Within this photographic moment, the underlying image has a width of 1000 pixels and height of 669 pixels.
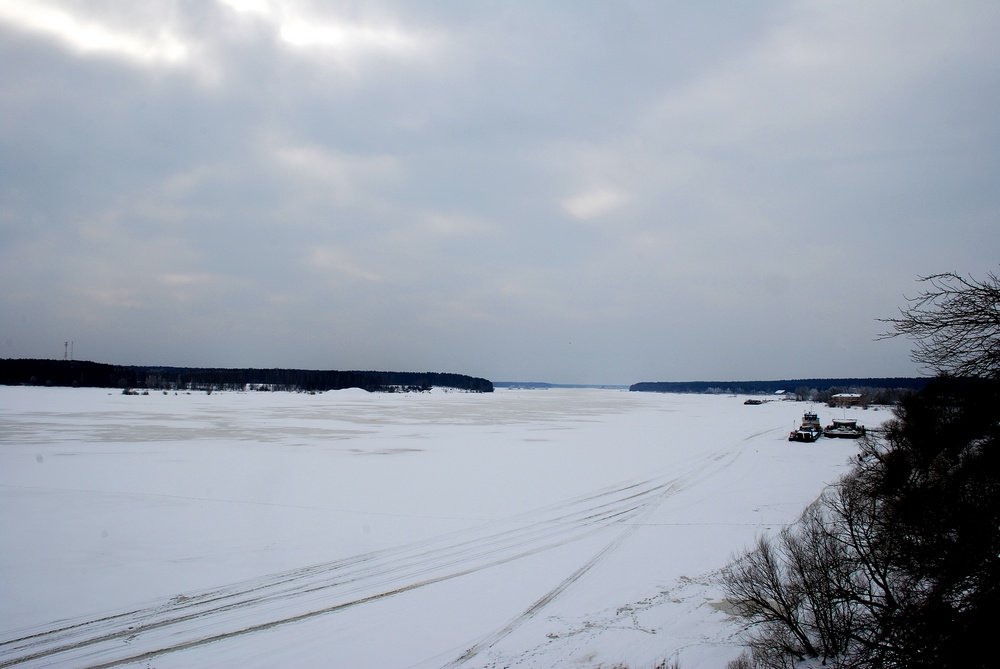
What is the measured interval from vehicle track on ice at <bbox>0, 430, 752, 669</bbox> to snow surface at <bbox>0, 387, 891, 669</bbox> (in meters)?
0.04

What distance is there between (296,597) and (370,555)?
2.45 m

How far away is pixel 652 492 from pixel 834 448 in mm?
19796

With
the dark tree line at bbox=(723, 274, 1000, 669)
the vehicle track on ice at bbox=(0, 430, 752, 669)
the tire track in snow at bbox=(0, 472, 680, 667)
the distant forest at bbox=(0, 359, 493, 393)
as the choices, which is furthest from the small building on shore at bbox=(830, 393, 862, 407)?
the distant forest at bbox=(0, 359, 493, 393)

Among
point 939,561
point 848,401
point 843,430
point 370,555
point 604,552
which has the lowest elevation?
point 848,401

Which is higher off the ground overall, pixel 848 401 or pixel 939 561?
pixel 939 561

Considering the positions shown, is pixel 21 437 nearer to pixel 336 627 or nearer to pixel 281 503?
pixel 281 503

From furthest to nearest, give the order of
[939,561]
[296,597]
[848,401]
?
[848,401] → [296,597] → [939,561]

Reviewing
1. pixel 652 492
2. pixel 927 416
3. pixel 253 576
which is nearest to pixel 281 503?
pixel 253 576

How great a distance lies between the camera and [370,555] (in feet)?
37.5

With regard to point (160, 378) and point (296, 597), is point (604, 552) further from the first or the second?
point (160, 378)

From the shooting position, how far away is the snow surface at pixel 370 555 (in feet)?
25.0

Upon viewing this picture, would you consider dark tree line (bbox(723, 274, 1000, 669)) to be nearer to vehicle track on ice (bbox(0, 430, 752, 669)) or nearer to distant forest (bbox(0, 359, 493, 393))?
vehicle track on ice (bbox(0, 430, 752, 669))

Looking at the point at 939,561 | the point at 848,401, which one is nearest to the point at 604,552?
the point at 939,561

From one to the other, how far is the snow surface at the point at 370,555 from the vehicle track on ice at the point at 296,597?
41 millimetres
